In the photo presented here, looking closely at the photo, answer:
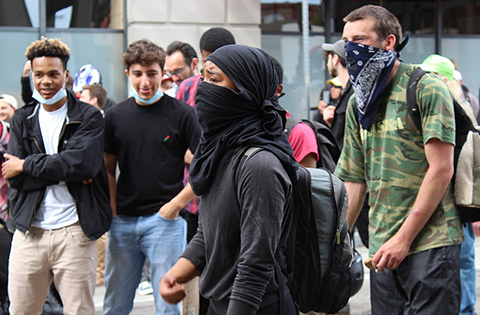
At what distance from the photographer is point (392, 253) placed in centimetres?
348

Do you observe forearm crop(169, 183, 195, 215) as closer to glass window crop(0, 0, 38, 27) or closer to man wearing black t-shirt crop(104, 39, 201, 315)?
man wearing black t-shirt crop(104, 39, 201, 315)

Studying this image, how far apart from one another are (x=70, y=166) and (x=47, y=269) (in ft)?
2.33

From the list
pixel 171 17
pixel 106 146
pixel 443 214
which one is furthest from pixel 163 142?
pixel 171 17

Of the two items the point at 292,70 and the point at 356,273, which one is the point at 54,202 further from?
the point at 292,70

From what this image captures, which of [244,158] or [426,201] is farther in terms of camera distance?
[426,201]

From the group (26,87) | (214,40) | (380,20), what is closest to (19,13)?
(26,87)

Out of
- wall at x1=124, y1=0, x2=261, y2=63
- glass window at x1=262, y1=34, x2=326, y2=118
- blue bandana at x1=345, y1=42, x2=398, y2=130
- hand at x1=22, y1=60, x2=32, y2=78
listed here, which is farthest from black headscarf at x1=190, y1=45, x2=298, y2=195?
glass window at x1=262, y1=34, x2=326, y2=118

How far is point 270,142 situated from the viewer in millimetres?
2580

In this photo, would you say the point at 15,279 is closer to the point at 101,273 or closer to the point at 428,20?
the point at 101,273

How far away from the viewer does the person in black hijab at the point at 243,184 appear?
2447mm

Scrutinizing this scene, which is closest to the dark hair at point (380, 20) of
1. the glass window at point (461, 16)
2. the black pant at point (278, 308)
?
the black pant at point (278, 308)

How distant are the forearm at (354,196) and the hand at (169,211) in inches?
50.9

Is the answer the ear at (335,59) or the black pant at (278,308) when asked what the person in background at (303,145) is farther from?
the ear at (335,59)

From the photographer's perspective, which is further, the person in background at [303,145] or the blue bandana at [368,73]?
the person in background at [303,145]
